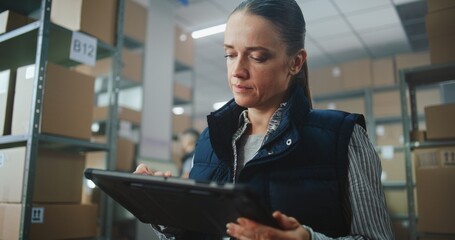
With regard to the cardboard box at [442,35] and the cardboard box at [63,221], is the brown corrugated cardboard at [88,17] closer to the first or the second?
the cardboard box at [63,221]

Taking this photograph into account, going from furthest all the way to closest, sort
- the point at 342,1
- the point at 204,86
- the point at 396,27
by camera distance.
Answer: the point at 204,86 < the point at 396,27 < the point at 342,1

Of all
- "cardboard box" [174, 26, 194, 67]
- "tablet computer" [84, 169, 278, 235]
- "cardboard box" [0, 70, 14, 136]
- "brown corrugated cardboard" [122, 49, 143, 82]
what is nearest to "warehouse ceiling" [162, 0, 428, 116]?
"cardboard box" [174, 26, 194, 67]

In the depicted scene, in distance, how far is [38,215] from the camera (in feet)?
5.35

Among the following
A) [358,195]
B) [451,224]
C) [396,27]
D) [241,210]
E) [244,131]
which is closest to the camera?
[241,210]

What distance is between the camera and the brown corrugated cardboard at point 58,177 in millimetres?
1706

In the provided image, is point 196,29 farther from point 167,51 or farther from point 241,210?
point 241,210

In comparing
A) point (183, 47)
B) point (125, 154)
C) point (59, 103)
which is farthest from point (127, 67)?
point (59, 103)

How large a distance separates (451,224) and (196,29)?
12.3 ft

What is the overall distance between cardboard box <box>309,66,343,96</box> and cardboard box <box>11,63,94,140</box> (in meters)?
3.53

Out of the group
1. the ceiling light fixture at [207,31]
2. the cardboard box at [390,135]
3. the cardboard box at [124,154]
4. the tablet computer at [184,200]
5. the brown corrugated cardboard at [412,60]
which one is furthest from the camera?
the ceiling light fixture at [207,31]

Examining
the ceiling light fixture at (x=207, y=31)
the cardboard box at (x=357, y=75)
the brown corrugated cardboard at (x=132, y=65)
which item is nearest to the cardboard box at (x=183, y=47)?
the ceiling light fixture at (x=207, y=31)

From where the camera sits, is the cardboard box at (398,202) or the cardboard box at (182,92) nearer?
the cardboard box at (398,202)

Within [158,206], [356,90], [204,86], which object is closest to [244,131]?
[158,206]

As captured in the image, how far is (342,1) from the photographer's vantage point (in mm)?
4070
